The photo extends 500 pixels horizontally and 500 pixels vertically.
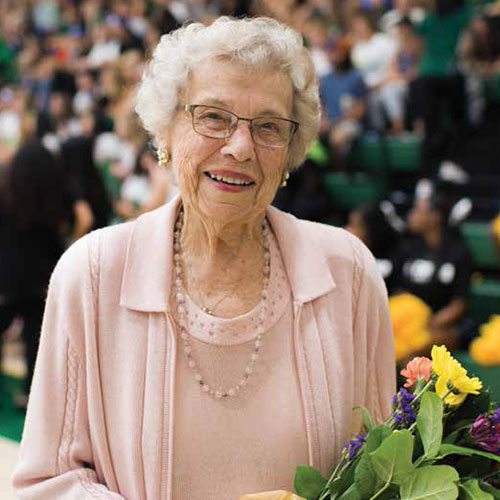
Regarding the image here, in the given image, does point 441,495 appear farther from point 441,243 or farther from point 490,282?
point 490,282

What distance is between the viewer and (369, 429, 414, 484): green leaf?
4.54ft

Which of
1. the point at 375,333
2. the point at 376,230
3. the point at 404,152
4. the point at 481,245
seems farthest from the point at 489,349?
the point at 404,152

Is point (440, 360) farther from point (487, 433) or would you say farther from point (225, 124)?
point (225, 124)

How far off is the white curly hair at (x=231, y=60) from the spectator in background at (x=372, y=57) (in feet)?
16.6

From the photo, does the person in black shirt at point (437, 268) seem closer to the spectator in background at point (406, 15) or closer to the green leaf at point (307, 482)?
the spectator in background at point (406, 15)

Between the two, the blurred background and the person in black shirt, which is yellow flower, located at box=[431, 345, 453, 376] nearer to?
the blurred background

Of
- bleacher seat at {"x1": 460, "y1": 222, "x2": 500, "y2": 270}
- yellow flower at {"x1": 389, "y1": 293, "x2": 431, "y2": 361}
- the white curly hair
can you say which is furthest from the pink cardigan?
bleacher seat at {"x1": 460, "y1": 222, "x2": 500, "y2": 270}

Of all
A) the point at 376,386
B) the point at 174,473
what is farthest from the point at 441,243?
the point at 174,473

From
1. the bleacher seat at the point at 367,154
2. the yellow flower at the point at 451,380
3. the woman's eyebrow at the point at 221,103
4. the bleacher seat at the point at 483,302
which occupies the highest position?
the woman's eyebrow at the point at 221,103

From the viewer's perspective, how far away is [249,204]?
170cm

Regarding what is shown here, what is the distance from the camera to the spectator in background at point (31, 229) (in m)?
5.14

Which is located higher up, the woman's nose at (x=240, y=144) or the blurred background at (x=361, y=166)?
the woman's nose at (x=240, y=144)

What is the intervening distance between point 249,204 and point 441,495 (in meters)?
0.61

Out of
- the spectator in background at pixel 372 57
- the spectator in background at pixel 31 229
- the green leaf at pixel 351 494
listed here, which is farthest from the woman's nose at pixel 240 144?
the spectator in background at pixel 372 57
